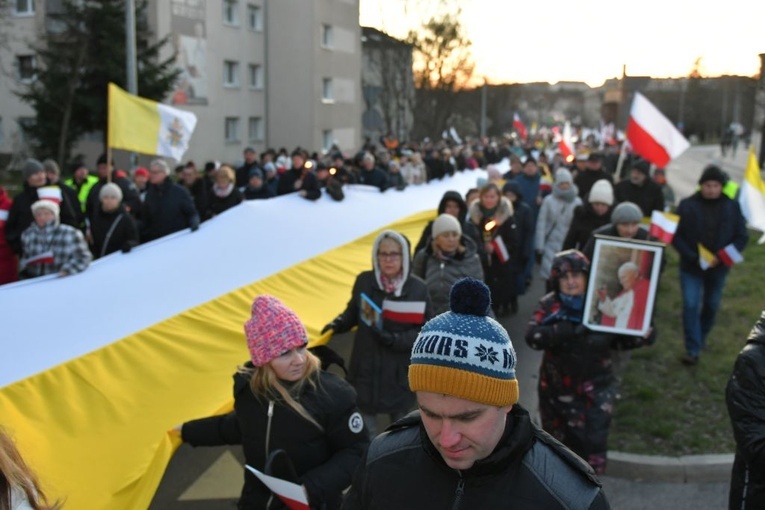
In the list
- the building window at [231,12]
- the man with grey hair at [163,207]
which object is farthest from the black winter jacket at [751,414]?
the building window at [231,12]

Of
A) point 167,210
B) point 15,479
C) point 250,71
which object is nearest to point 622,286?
point 15,479

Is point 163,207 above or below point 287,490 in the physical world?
above

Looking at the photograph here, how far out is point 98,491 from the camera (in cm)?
416

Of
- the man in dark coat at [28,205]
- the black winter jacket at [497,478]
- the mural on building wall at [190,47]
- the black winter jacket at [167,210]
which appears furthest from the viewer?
the mural on building wall at [190,47]

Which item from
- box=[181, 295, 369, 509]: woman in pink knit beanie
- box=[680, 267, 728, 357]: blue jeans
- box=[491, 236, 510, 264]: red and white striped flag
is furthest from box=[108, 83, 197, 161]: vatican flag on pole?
box=[181, 295, 369, 509]: woman in pink knit beanie

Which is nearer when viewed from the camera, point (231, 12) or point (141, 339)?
point (141, 339)

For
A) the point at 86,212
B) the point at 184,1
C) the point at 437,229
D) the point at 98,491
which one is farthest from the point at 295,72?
the point at 98,491

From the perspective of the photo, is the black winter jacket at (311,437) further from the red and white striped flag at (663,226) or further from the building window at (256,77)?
the building window at (256,77)

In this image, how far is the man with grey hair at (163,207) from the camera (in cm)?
938

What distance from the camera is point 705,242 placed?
316 inches

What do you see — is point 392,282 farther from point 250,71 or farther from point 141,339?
point 250,71

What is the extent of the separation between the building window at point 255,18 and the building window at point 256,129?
4501mm

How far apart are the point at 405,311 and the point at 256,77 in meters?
39.4

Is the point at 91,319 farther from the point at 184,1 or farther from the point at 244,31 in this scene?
the point at 244,31
